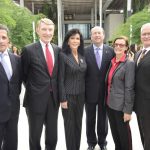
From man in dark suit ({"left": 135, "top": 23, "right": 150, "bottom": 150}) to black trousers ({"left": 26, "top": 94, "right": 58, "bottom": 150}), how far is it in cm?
123

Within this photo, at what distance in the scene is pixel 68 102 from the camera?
428cm

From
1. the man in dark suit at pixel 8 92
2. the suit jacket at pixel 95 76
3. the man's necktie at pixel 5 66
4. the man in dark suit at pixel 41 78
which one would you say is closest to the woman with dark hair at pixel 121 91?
the suit jacket at pixel 95 76

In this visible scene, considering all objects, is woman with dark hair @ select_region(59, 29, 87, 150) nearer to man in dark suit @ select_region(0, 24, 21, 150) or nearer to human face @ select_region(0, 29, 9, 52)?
man in dark suit @ select_region(0, 24, 21, 150)

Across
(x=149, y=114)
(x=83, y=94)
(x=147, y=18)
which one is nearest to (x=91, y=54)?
(x=83, y=94)

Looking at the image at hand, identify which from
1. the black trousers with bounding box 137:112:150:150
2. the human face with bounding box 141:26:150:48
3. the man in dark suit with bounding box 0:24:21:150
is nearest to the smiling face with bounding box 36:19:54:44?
the man in dark suit with bounding box 0:24:21:150

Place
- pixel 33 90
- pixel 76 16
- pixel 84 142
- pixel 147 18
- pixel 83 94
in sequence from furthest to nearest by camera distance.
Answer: pixel 76 16, pixel 147 18, pixel 84 142, pixel 83 94, pixel 33 90

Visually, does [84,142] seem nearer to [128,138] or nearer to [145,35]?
[128,138]

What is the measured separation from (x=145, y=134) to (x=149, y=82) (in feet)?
2.49

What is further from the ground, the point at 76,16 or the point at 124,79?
the point at 76,16

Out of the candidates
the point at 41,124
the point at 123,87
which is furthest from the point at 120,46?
the point at 41,124

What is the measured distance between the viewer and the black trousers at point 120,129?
4223mm

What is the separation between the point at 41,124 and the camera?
423 cm

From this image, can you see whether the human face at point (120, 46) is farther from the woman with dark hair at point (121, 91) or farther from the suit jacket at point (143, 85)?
the suit jacket at point (143, 85)

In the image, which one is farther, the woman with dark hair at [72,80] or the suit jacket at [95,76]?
the suit jacket at [95,76]
